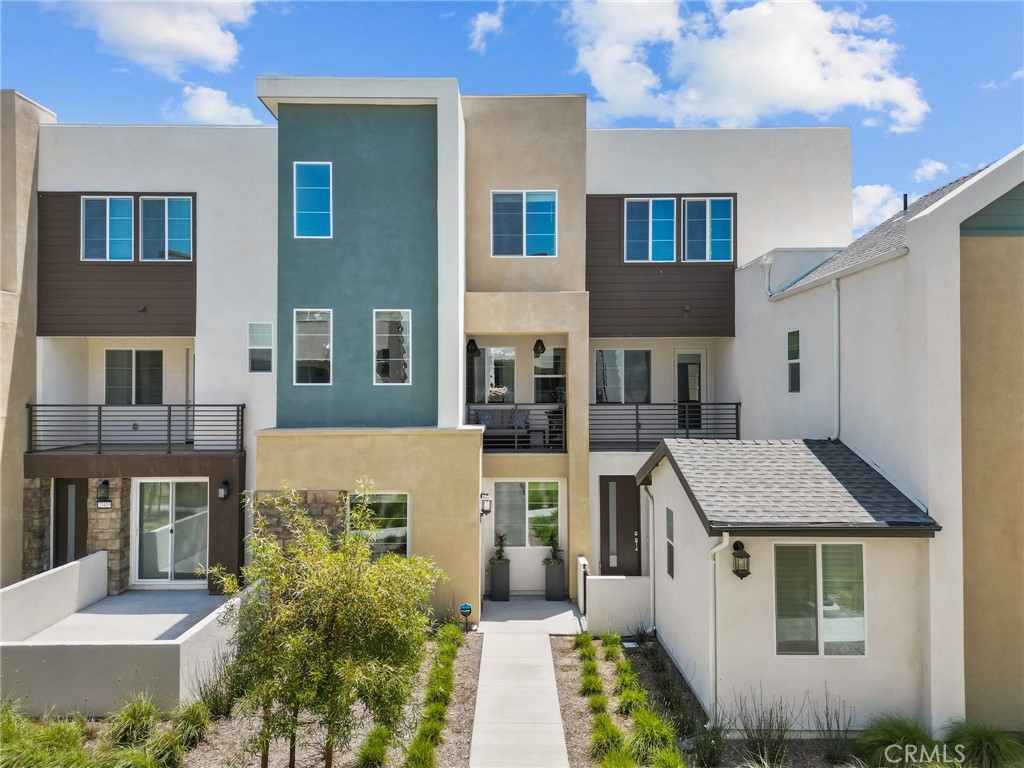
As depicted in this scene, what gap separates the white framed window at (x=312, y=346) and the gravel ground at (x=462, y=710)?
18.2 feet

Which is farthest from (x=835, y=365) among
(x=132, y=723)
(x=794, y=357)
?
(x=132, y=723)

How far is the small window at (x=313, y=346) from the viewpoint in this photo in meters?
11.6

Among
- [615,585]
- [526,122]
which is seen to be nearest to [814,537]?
[615,585]

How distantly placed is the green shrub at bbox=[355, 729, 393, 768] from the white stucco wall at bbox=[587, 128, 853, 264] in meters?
11.8

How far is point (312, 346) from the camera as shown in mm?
11641

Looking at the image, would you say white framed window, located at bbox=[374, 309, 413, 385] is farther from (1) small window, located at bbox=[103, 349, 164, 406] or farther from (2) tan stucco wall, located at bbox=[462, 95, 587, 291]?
(1) small window, located at bbox=[103, 349, 164, 406]

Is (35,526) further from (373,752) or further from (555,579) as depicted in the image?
(555,579)

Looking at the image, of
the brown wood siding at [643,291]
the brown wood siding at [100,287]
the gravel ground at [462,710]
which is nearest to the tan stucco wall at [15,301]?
the brown wood siding at [100,287]

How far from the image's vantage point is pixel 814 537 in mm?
7418

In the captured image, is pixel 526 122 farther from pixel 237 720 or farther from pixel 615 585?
pixel 237 720

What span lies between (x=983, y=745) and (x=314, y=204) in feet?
42.4

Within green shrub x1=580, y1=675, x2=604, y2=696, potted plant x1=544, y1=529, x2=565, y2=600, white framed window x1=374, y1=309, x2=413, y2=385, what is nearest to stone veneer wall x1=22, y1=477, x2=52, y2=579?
white framed window x1=374, y1=309, x2=413, y2=385

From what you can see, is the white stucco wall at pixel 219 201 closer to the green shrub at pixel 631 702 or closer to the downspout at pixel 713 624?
the green shrub at pixel 631 702

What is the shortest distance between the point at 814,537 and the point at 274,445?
8819 millimetres
